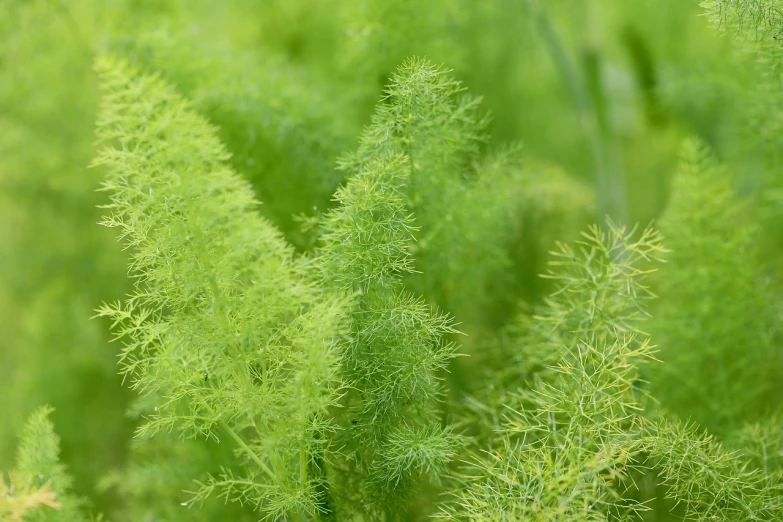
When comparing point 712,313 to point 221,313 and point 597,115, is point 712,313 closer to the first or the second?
point 597,115

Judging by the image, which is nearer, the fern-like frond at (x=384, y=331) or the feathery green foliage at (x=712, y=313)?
the fern-like frond at (x=384, y=331)

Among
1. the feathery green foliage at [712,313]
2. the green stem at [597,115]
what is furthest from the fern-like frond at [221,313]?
the green stem at [597,115]

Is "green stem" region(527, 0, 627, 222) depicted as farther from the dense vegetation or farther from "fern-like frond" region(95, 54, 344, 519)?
"fern-like frond" region(95, 54, 344, 519)

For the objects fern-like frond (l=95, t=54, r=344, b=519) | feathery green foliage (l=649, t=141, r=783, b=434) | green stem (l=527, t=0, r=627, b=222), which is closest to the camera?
fern-like frond (l=95, t=54, r=344, b=519)

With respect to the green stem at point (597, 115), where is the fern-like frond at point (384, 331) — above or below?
below

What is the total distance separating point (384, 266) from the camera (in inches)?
37.5

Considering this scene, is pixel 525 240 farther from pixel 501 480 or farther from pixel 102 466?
pixel 102 466

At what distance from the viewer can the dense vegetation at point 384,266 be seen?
0.93m

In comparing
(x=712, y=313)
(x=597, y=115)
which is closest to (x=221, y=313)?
(x=712, y=313)

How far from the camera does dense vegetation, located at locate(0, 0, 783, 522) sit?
0.93 meters

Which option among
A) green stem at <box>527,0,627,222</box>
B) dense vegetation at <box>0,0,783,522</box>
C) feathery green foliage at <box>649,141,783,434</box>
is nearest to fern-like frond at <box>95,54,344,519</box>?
dense vegetation at <box>0,0,783,522</box>

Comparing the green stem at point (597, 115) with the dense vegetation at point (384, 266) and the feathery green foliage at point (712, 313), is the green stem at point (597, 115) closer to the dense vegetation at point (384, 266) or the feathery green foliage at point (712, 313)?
the dense vegetation at point (384, 266)

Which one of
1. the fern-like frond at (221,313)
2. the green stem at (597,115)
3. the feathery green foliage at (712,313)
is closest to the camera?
the fern-like frond at (221,313)

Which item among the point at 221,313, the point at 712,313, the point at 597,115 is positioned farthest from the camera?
the point at 597,115
